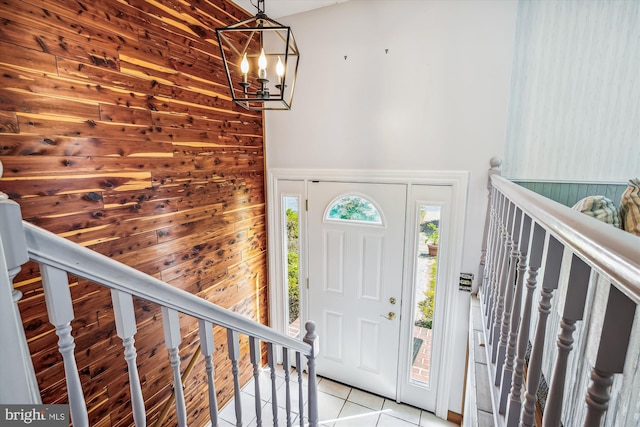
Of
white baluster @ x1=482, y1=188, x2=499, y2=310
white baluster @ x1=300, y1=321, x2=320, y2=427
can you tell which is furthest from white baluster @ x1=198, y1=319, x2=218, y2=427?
white baluster @ x1=482, y1=188, x2=499, y2=310

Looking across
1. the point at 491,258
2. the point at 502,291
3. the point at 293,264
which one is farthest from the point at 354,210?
the point at 502,291

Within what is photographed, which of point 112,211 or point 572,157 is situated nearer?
point 112,211

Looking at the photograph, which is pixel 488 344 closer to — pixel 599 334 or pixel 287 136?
pixel 599 334

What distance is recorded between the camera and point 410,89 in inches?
101

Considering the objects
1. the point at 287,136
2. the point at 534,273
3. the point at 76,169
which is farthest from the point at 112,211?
the point at 534,273

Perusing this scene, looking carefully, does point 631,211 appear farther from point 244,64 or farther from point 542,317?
point 244,64

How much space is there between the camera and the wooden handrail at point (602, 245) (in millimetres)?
354

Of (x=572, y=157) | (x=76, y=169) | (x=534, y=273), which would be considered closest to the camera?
(x=534, y=273)

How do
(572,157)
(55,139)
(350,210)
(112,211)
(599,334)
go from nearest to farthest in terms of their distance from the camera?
(599,334), (55,139), (112,211), (572,157), (350,210)

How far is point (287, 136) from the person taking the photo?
3.10 meters

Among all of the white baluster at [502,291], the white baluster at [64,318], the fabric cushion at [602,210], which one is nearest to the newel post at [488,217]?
the white baluster at [502,291]

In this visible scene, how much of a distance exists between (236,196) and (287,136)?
2.62 feet

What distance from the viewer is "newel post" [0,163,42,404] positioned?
0.52m

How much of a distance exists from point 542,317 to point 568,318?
0.15m
